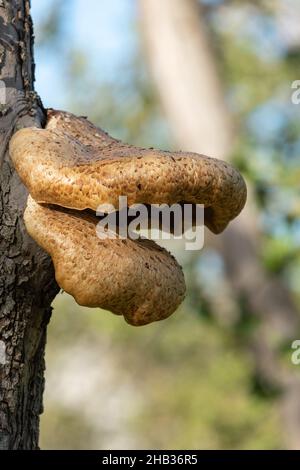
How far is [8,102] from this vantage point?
4.73 ft

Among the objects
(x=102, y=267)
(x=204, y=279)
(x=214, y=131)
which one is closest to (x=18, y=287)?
(x=102, y=267)

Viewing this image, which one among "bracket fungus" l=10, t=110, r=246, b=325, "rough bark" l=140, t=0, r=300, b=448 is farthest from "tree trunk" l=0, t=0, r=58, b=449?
"rough bark" l=140, t=0, r=300, b=448

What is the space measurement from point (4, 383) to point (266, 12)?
7.00 meters

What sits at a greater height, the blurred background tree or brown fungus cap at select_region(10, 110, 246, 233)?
the blurred background tree

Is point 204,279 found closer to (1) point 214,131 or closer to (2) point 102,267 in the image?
(1) point 214,131

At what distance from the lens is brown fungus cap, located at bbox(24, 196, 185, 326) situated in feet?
4.23

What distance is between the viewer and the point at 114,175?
128 centimetres

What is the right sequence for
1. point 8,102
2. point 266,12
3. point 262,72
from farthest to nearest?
point 262,72 → point 266,12 → point 8,102

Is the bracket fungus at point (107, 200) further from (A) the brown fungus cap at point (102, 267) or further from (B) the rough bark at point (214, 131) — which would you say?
(B) the rough bark at point (214, 131)

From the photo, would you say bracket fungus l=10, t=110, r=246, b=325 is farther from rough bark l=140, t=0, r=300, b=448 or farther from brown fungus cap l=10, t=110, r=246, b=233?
rough bark l=140, t=0, r=300, b=448
